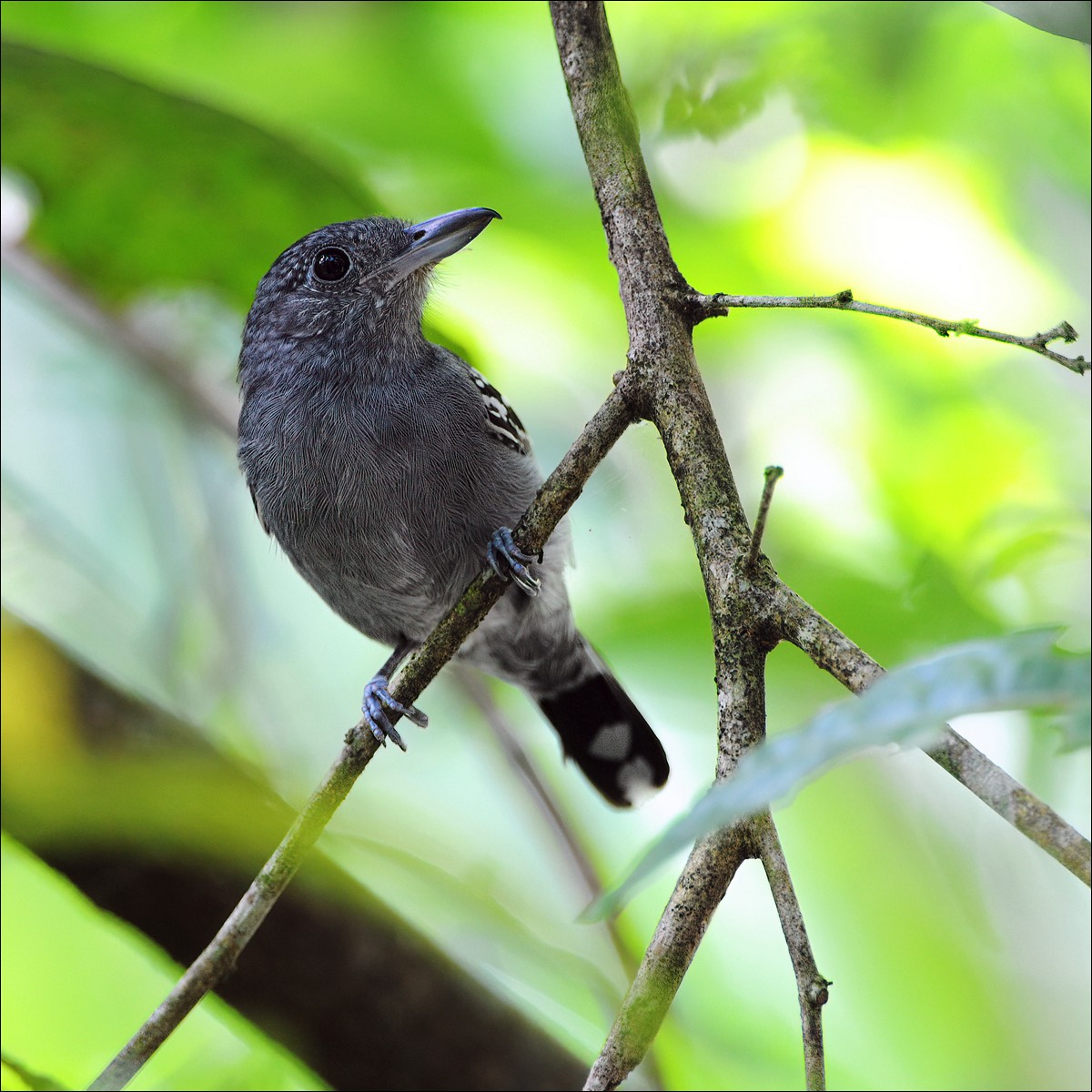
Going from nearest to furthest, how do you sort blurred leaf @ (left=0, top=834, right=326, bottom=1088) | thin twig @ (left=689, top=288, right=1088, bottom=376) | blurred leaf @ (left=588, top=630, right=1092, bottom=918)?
blurred leaf @ (left=588, top=630, right=1092, bottom=918)
thin twig @ (left=689, top=288, right=1088, bottom=376)
blurred leaf @ (left=0, top=834, right=326, bottom=1088)

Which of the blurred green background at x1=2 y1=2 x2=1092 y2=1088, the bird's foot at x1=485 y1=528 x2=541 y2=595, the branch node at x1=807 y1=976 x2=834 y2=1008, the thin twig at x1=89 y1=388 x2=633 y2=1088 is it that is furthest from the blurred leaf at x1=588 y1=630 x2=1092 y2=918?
the blurred green background at x1=2 y1=2 x2=1092 y2=1088

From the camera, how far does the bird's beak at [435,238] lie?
3.41 m

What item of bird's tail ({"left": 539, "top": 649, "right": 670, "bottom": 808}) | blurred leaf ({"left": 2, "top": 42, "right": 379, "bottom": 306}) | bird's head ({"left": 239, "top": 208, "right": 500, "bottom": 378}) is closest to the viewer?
blurred leaf ({"left": 2, "top": 42, "right": 379, "bottom": 306})

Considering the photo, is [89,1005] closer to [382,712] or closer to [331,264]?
[382,712]

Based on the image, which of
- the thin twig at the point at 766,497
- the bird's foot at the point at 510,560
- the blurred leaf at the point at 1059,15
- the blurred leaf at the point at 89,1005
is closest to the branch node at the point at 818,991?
the thin twig at the point at 766,497

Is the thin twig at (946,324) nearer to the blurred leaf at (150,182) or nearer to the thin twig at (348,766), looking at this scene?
the thin twig at (348,766)

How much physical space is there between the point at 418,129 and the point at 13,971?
3.27 meters

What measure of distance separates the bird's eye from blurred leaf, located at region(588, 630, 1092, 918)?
303 centimetres

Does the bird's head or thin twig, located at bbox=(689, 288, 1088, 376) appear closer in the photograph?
thin twig, located at bbox=(689, 288, 1088, 376)

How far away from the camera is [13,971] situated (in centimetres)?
387

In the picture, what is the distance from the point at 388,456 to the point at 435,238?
72 centimetres

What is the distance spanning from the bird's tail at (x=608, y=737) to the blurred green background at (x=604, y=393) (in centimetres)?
15

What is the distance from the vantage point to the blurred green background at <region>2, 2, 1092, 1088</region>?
354 centimetres

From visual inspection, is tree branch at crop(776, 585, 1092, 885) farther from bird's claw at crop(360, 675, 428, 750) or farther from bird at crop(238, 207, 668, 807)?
bird at crop(238, 207, 668, 807)
